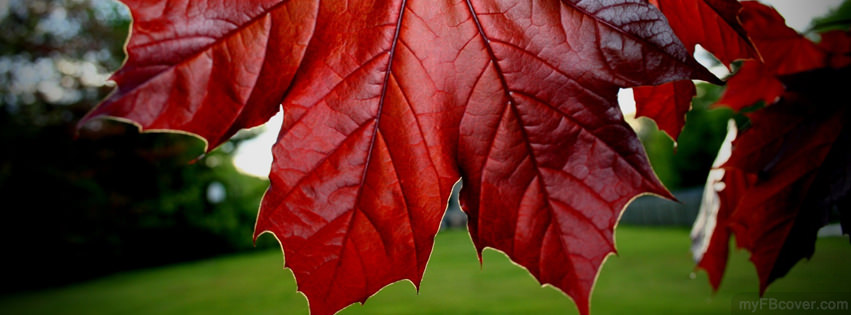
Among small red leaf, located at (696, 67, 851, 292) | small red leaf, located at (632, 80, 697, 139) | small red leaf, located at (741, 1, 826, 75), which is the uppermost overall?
small red leaf, located at (741, 1, 826, 75)

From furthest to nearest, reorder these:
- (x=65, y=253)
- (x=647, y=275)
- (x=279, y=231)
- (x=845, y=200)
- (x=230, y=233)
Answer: (x=230, y=233)
(x=65, y=253)
(x=647, y=275)
(x=845, y=200)
(x=279, y=231)

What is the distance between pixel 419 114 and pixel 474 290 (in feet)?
15.3

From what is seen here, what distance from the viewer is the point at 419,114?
347 millimetres

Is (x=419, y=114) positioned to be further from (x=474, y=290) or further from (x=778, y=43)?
(x=474, y=290)

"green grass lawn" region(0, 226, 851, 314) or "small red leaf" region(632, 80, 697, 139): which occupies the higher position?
"small red leaf" region(632, 80, 697, 139)

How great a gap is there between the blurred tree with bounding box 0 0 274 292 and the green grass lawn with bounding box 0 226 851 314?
137 cm

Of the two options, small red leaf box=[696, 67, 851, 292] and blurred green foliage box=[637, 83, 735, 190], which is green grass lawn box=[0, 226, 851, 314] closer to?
small red leaf box=[696, 67, 851, 292]

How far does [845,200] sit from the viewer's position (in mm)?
497

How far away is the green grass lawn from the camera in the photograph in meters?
3.82

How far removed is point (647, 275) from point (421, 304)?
2.47 metres

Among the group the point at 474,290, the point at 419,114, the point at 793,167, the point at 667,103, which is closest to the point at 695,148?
the point at 474,290

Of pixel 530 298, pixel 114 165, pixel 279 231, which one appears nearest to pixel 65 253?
pixel 114 165

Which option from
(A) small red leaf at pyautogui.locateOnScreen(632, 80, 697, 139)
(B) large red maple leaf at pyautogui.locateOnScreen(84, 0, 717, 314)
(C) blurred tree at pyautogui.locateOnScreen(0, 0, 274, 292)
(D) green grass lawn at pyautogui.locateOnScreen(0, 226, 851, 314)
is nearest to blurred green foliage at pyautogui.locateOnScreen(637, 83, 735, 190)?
(D) green grass lawn at pyautogui.locateOnScreen(0, 226, 851, 314)

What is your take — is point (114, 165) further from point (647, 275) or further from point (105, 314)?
point (647, 275)
